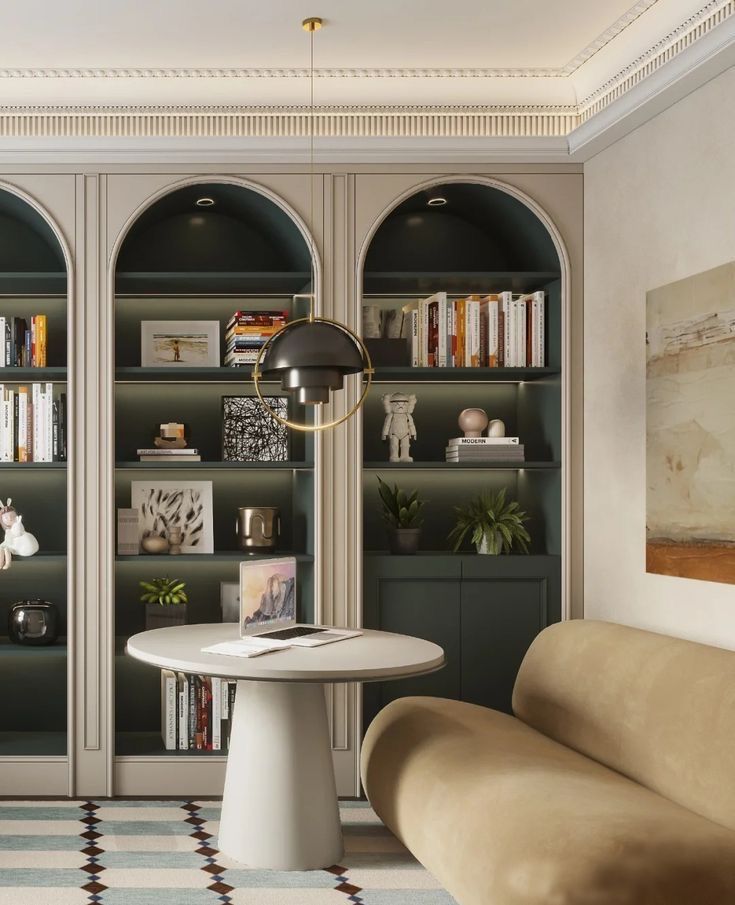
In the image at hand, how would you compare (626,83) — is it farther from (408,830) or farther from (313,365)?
(408,830)

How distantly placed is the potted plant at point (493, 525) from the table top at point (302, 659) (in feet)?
2.53

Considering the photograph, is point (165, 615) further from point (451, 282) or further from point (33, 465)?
point (451, 282)

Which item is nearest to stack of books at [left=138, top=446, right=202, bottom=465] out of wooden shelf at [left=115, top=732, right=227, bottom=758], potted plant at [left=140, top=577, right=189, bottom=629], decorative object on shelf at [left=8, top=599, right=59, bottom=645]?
potted plant at [left=140, top=577, right=189, bottom=629]

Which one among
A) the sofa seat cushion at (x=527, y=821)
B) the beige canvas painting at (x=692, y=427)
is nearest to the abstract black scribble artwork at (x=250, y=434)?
the sofa seat cushion at (x=527, y=821)

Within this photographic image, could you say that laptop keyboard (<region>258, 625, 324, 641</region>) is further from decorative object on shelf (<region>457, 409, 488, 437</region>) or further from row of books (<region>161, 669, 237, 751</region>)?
decorative object on shelf (<region>457, 409, 488, 437</region>)

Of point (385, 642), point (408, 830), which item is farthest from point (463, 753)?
point (385, 642)

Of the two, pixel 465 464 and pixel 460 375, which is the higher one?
pixel 460 375

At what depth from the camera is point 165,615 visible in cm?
408

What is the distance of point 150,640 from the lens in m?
3.33

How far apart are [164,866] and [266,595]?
0.92m

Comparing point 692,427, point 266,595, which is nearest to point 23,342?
point 266,595

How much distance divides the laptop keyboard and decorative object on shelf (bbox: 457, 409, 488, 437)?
3.60 feet

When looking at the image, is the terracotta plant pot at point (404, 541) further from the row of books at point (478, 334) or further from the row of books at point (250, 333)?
the row of books at point (250, 333)

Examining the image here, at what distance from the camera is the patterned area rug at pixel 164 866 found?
9.73ft
